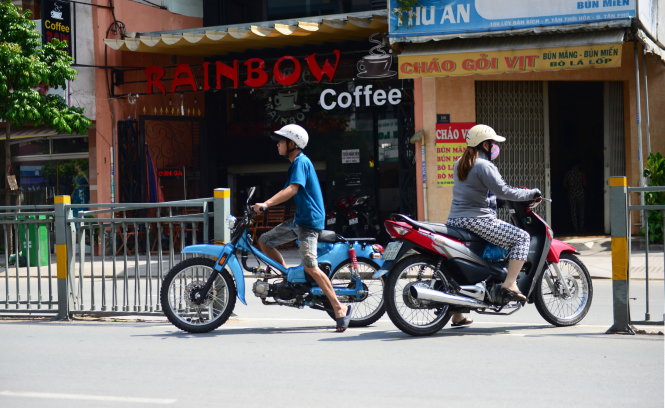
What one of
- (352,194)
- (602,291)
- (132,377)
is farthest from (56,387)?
(352,194)

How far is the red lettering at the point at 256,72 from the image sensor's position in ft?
62.2

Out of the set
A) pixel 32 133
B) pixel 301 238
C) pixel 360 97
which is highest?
pixel 360 97

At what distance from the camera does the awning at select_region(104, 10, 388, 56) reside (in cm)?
1770

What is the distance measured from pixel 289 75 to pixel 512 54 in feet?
16.4

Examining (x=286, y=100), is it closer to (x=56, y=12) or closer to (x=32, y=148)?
(x=56, y=12)

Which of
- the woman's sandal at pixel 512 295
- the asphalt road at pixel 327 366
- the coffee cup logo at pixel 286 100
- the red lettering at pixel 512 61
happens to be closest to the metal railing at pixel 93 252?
the asphalt road at pixel 327 366

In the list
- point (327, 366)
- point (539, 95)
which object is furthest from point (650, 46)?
point (327, 366)

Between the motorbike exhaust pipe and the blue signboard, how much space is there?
9.11 m

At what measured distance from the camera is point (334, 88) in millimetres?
19625

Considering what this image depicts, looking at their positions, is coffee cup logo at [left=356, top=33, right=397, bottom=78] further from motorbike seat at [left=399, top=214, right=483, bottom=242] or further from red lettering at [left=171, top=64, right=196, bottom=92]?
motorbike seat at [left=399, top=214, right=483, bottom=242]

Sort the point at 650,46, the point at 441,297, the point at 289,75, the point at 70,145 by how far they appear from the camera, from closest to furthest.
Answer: the point at 441,297 < the point at 650,46 < the point at 289,75 < the point at 70,145

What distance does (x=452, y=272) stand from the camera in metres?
7.82

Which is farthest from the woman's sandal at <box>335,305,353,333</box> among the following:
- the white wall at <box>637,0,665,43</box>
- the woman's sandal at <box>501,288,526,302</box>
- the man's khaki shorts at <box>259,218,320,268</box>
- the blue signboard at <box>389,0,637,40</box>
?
the white wall at <box>637,0,665,43</box>

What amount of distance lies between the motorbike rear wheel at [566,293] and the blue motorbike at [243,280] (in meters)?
1.47
